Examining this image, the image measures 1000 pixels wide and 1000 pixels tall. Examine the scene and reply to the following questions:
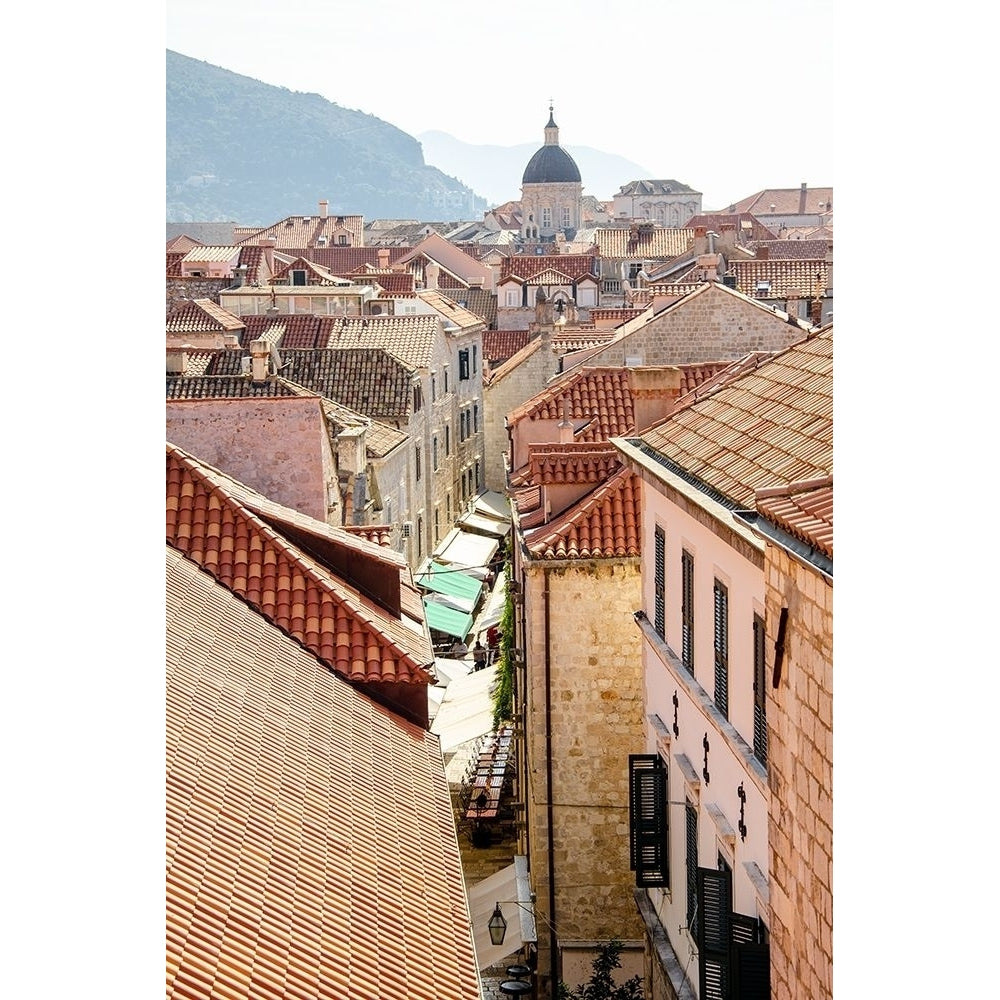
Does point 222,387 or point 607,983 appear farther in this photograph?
point 222,387

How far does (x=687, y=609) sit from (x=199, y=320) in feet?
96.0

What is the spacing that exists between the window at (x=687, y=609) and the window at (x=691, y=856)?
1146mm

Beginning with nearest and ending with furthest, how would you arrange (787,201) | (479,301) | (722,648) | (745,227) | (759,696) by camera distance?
(759,696) → (722,648) → (479,301) → (745,227) → (787,201)

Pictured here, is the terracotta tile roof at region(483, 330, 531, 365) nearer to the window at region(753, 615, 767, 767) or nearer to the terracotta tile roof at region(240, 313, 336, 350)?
the terracotta tile roof at region(240, 313, 336, 350)

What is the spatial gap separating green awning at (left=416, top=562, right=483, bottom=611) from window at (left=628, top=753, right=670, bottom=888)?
18510mm

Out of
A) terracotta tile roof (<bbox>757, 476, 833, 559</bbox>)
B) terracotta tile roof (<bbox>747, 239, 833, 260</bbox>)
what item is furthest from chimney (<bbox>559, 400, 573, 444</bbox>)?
terracotta tile roof (<bbox>747, 239, 833, 260</bbox>)

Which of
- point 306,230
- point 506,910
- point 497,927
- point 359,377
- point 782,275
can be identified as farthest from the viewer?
point 306,230

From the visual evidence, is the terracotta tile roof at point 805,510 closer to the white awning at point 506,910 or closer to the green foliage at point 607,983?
the green foliage at point 607,983

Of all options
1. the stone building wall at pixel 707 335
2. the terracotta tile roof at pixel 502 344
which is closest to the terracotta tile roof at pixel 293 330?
the stone building wall at pixel 707 335

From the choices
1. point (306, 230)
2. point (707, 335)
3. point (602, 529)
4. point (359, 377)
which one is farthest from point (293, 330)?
point (306, 230)

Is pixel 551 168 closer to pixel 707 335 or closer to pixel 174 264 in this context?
pixel 174 264

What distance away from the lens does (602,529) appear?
16.5m

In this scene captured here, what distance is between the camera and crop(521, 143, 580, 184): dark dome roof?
15688 centimetres
